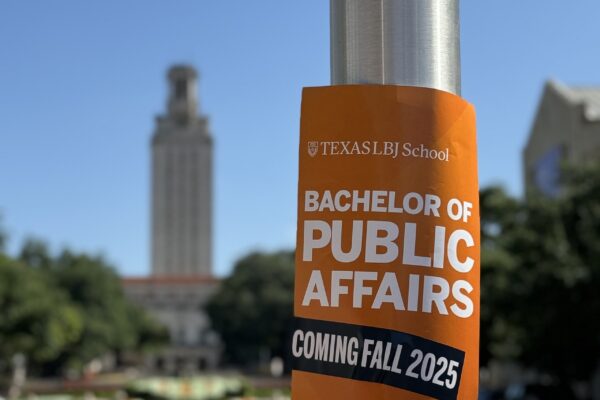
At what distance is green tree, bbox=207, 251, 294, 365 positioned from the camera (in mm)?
92750

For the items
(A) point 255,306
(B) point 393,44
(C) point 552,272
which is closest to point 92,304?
(A) point 255,306

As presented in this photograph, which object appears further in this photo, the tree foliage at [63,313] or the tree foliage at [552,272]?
the tree foliage at [63,313]

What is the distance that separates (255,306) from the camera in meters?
93.0

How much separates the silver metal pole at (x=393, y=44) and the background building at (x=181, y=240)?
141 metres

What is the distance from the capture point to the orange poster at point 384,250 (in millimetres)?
6914

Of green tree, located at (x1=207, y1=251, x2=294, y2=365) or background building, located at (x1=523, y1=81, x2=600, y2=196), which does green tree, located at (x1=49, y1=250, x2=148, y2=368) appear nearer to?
green tree, located at (x1=207, y1=251, x2=294, y2=365)

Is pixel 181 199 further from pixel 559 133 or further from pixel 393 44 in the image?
pixel 393 44

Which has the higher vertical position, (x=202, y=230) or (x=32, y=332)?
(x=202, y=230)

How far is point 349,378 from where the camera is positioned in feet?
22.7

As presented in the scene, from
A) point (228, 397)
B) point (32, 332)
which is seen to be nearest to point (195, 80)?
point (32, 332)

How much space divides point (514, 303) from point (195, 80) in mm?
136084

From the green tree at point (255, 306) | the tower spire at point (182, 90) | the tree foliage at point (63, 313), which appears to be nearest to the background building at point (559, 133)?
the tree foliage at point (63, 313)

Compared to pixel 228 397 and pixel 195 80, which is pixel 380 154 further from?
pixel 195 80

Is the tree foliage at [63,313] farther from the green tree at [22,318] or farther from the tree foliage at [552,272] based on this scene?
the tree foliage at [552,272]
